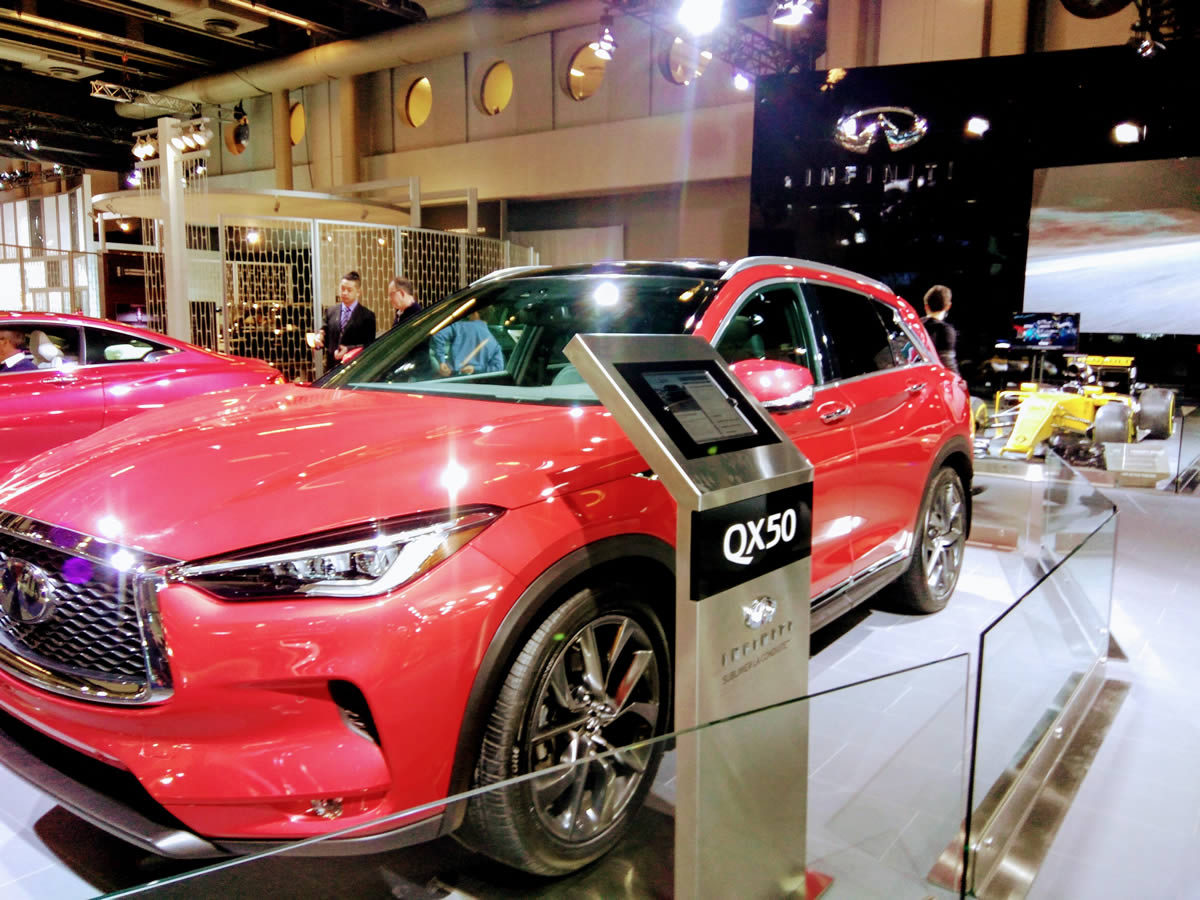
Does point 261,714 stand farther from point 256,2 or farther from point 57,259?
point 256,2

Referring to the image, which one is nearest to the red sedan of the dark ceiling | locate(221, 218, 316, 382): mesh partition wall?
locate(221, 218, 316, 382): mesh partition wall

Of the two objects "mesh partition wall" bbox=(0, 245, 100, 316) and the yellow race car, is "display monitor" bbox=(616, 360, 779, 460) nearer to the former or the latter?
the yellow race car

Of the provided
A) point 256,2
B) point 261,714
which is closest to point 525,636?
point 261,714

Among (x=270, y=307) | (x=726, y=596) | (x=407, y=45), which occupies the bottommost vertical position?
(x=726, y=596)

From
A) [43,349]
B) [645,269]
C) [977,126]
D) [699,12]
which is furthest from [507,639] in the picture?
[977,126]

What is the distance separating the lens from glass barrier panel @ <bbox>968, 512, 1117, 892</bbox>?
6.75ft

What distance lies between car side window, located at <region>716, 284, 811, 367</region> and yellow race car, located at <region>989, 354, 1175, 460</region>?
15.8 feet

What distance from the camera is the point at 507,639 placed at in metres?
1.70

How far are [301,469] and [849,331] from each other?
7.34ft

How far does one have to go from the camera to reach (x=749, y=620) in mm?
1701

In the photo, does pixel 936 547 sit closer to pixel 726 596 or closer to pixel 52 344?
pixel 726 596

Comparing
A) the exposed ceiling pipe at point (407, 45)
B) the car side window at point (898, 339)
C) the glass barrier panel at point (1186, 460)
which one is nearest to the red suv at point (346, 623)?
the car side window at point (898, 339)

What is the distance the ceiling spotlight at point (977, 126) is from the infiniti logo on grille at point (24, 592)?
11.3 m

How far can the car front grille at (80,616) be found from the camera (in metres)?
1.61
